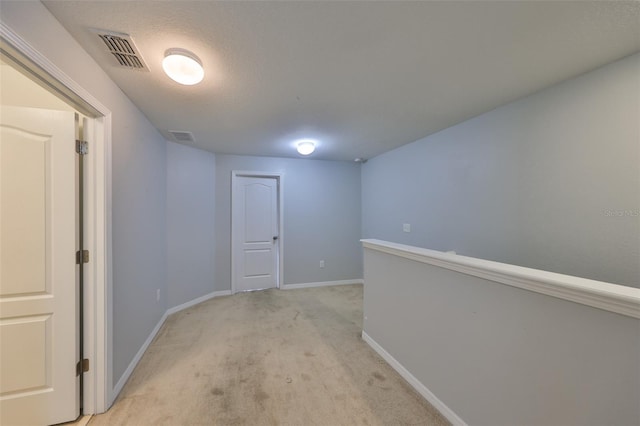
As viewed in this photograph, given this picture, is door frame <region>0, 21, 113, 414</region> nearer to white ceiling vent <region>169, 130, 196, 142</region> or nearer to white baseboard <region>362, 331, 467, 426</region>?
white ceiling vent <region>169, 130, 196, 142</region>

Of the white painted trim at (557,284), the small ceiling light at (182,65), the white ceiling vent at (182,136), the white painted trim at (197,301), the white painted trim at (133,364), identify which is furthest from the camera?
the white painted trim at (197,301)

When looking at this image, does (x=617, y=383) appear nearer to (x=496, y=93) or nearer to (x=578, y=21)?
(x=578, y=21)

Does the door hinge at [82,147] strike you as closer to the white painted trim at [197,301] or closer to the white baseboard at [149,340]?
the white baseboard at [149,340]

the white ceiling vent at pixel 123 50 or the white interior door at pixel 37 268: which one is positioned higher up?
the white ceiling vent at pixel 123 50

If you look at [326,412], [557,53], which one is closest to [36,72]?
[326,412]

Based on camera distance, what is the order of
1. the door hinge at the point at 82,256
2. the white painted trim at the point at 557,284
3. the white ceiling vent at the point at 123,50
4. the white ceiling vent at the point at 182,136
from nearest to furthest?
the white painted trim at the point at 557,284
the white ceiling vent at the point at 123,50
the door hinge at the point at 82,256
the white ceiling vent at the point at 182,136

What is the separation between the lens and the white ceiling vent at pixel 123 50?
129 centimetres

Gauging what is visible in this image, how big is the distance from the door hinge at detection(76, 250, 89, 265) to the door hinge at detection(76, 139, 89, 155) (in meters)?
0.67

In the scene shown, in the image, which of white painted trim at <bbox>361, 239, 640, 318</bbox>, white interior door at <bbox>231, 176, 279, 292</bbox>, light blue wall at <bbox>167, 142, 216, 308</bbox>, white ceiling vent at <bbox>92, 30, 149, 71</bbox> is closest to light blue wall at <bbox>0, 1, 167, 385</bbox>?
white ceiling vent at <bbox>92, 30, 149, 71</bbox>

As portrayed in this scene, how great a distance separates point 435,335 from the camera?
1.64 m

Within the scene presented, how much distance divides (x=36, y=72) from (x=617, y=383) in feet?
9.36

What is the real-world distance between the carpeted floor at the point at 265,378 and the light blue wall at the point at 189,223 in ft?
1.79

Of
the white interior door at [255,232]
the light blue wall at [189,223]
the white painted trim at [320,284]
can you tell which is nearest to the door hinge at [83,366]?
the light blue wall at [189,223]

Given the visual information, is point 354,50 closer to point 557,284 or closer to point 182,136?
point 557,284
